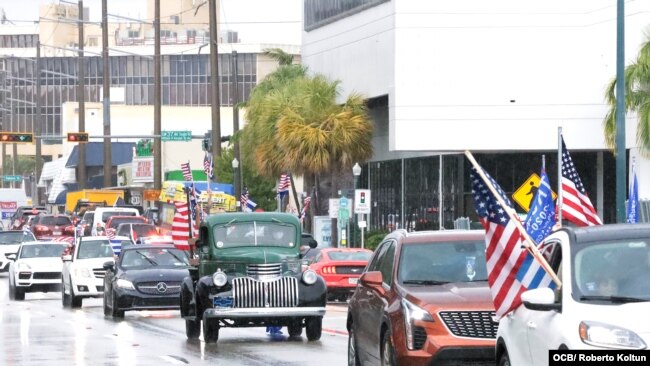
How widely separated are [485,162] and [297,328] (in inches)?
1294

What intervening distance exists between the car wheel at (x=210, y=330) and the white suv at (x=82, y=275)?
1240 cm

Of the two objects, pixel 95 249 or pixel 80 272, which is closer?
pixel 80 272

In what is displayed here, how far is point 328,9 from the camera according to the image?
65.7 metres

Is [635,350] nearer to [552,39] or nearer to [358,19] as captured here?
[552,39]

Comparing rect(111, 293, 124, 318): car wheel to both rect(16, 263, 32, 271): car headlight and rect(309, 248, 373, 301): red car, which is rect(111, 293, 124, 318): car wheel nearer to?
rect(309, 248, 373, 301): red car

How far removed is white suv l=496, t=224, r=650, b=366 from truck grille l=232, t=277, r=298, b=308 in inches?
448

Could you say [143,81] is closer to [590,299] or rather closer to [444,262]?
[444,262]

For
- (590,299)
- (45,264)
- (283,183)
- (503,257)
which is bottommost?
(45,264)

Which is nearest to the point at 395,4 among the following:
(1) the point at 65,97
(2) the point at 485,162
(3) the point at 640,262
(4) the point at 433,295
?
(2) the point at 485,162

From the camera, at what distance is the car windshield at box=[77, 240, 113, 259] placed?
37.7 metres

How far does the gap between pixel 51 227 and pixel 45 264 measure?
27583mm

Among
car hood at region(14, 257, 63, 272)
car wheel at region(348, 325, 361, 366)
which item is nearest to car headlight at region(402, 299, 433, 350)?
car wheel at region(348, 325, 361, 366)

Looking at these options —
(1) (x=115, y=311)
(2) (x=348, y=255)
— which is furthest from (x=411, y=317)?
(2) (x=348, y=255)

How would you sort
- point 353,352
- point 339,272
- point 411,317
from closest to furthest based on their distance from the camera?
point 411,317
point 353,352
point 339,272
